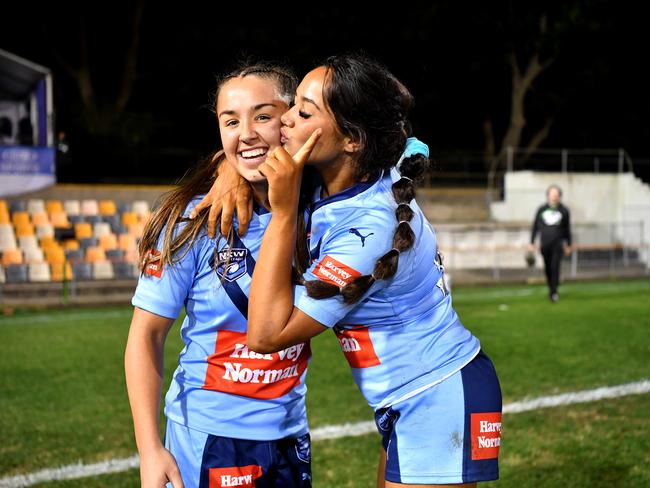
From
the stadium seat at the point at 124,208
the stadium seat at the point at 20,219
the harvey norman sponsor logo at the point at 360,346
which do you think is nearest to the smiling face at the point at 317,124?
the harvey norman sponsor logo at the point at 360,346

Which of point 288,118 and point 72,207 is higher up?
point 288,118

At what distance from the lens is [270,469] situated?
→ 7.43 feet

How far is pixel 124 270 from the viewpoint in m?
15.1

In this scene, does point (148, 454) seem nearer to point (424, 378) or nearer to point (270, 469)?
point (270, 469)

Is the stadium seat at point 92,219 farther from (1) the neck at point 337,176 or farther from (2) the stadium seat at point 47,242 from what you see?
(1) the neck at point 337,176

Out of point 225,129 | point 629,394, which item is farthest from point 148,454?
point 629,394

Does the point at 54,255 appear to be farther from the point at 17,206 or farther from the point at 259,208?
the point at 259,208

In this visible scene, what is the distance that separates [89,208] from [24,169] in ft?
5.28

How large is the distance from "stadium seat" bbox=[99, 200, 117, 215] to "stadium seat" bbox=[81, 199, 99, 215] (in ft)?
0.36

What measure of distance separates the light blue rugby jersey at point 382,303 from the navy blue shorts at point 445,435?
0.14 feet

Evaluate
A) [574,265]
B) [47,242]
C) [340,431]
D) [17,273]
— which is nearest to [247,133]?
[340,431]

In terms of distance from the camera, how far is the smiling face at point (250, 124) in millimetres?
2277

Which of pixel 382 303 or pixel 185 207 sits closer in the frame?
pixel 382 303

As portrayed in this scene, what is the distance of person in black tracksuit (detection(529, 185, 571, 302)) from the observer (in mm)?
13570
